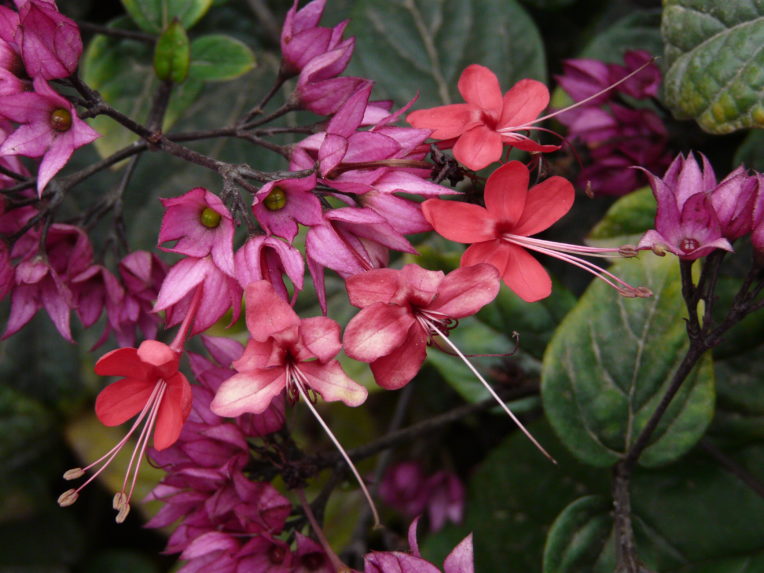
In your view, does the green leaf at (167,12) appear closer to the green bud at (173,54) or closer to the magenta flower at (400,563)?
the green bud at (173,54)

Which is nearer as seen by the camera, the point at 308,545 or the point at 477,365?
the point at 308,545

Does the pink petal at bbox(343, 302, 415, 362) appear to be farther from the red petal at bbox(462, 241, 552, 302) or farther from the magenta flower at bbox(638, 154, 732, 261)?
the magenta flower at bbox(638, 154, 732, 261)

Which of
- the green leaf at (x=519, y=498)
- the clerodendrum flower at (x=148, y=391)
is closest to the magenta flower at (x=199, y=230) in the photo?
the clerodendrum flower at (x=148, y=391)

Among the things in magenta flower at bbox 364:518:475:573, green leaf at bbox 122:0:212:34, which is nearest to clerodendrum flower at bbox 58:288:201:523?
magenta flower at bbox 364:518:475:573

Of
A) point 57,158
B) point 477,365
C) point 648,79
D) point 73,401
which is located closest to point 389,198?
point 57,158

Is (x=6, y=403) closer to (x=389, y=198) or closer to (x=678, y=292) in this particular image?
(x=389, y=198)
